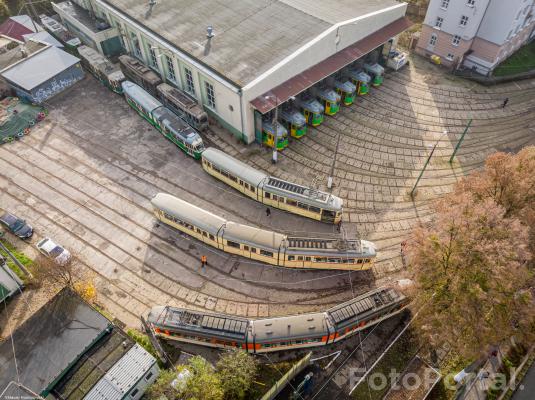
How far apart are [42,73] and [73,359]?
44274mm

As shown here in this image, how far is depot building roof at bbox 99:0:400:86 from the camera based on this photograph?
48.4m

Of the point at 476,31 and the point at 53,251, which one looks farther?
the point at 476,31

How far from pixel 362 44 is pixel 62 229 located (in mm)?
44447

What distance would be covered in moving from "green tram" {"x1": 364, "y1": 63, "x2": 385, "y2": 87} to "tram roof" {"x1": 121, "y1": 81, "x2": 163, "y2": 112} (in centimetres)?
3037

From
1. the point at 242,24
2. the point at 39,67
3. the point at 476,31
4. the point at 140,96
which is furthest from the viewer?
the point at 476,31

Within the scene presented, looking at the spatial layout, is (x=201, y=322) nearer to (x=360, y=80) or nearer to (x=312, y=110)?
(x=312, y=110)

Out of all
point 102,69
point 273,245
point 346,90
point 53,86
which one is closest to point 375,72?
point 346,90

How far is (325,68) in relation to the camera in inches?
2016

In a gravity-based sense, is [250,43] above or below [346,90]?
above

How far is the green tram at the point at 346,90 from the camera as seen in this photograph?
56.0m

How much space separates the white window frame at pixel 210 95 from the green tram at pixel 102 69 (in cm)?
1408

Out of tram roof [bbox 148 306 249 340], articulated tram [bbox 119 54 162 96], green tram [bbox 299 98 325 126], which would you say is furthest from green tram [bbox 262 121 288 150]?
tram roof [bbox 148 306 249 340]

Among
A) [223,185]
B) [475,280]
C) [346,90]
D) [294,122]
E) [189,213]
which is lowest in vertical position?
[223,185]

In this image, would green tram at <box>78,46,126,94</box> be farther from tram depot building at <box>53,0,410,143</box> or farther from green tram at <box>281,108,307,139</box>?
green tram at <box>281,108,307,139</box>
